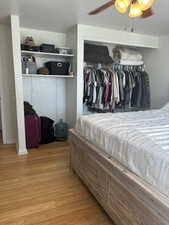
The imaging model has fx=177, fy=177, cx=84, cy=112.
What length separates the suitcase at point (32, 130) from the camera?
124 inches

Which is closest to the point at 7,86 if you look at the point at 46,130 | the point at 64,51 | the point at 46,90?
the point at 46,90

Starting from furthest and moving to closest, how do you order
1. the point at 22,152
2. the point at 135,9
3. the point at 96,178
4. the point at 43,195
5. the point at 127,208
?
the point at 22,152
the point at 43,195
the point at 96,178
the point at 135,9
the point at 127,208

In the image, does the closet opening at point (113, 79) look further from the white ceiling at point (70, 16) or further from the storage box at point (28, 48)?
the storage box at point (28, 48)

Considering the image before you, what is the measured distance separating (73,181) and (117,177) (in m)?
0.98

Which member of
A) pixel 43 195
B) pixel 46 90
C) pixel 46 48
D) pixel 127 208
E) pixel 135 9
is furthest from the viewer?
pixel 46 90

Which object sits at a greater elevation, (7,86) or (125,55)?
(125,55)

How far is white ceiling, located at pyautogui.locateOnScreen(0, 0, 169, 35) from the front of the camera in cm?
225

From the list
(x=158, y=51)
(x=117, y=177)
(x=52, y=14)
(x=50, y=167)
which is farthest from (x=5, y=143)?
(x=158, y=51)

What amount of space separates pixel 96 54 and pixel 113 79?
615 mm

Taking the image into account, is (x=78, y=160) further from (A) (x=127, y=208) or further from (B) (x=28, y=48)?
(B) (x=28, y=48)

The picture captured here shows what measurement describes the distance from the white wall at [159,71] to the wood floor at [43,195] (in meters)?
2.43

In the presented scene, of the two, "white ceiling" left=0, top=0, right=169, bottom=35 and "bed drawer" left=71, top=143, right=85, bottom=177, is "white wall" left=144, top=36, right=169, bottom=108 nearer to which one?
"white ceiling" left=0, top=0, right=169, bottom=35

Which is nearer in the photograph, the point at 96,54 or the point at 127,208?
the point at 127,208

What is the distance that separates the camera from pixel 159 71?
151 inches
